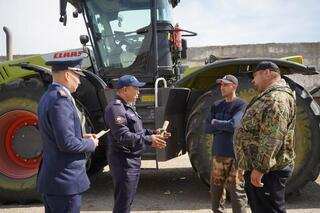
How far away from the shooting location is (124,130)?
12.4ft

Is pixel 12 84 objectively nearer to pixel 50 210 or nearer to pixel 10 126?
pixel 10 126

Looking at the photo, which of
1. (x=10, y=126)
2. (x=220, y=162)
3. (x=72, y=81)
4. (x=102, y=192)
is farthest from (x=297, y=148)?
(x=10, y=126)

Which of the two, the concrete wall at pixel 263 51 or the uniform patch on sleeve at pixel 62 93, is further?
the concrete wall at pixel 263 51

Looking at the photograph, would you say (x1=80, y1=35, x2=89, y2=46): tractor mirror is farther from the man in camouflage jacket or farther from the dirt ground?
the man in camouflage jacket

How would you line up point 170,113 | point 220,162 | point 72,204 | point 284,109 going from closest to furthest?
1. point 72,204
2. point 284,109
3. point 220,162
4. point 170,113

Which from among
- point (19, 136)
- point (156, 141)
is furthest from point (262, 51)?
point (156, 141)

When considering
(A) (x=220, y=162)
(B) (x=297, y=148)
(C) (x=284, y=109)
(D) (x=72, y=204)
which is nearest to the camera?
(D) (x=72, y=204)

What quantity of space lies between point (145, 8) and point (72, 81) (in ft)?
11.1

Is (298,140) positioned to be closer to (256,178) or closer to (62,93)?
(256,178)

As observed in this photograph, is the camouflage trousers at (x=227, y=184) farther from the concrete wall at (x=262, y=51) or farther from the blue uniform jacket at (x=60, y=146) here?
the concrete wall at (x=262, y=51)

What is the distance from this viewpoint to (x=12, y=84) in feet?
19.5

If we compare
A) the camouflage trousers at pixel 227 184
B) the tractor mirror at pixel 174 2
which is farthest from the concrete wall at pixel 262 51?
the camouflage trousers at pixel 227 184

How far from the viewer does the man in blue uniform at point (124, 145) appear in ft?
12.5

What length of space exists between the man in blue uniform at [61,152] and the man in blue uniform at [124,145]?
0.83 m
